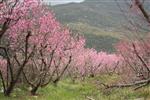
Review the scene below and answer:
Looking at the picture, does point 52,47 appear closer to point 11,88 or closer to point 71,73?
point 11,88

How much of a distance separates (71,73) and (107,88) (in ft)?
152

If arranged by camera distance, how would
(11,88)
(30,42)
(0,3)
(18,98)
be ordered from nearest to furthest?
(0,3) → (18,98) → (11,88) → (30,42)

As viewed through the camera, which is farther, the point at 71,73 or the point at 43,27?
the point at 71,73

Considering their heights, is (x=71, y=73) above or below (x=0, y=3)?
below

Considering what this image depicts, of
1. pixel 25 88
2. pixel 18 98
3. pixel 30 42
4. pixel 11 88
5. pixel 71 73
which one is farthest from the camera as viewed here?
pixel 71 73

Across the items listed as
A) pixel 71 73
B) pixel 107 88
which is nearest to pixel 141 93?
pixel 107 88

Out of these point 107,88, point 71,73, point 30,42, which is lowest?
point 71,73

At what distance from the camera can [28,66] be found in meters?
30.5

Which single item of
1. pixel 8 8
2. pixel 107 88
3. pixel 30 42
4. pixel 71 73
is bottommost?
pixel 71 73

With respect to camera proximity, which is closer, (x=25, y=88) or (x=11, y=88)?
(x=11, y=88)

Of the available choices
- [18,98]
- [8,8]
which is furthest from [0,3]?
[18,98]

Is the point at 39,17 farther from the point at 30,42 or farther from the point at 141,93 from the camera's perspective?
the point at 141,93

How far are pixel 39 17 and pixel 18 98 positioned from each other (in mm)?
6719

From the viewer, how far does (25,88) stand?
96.6 ft
